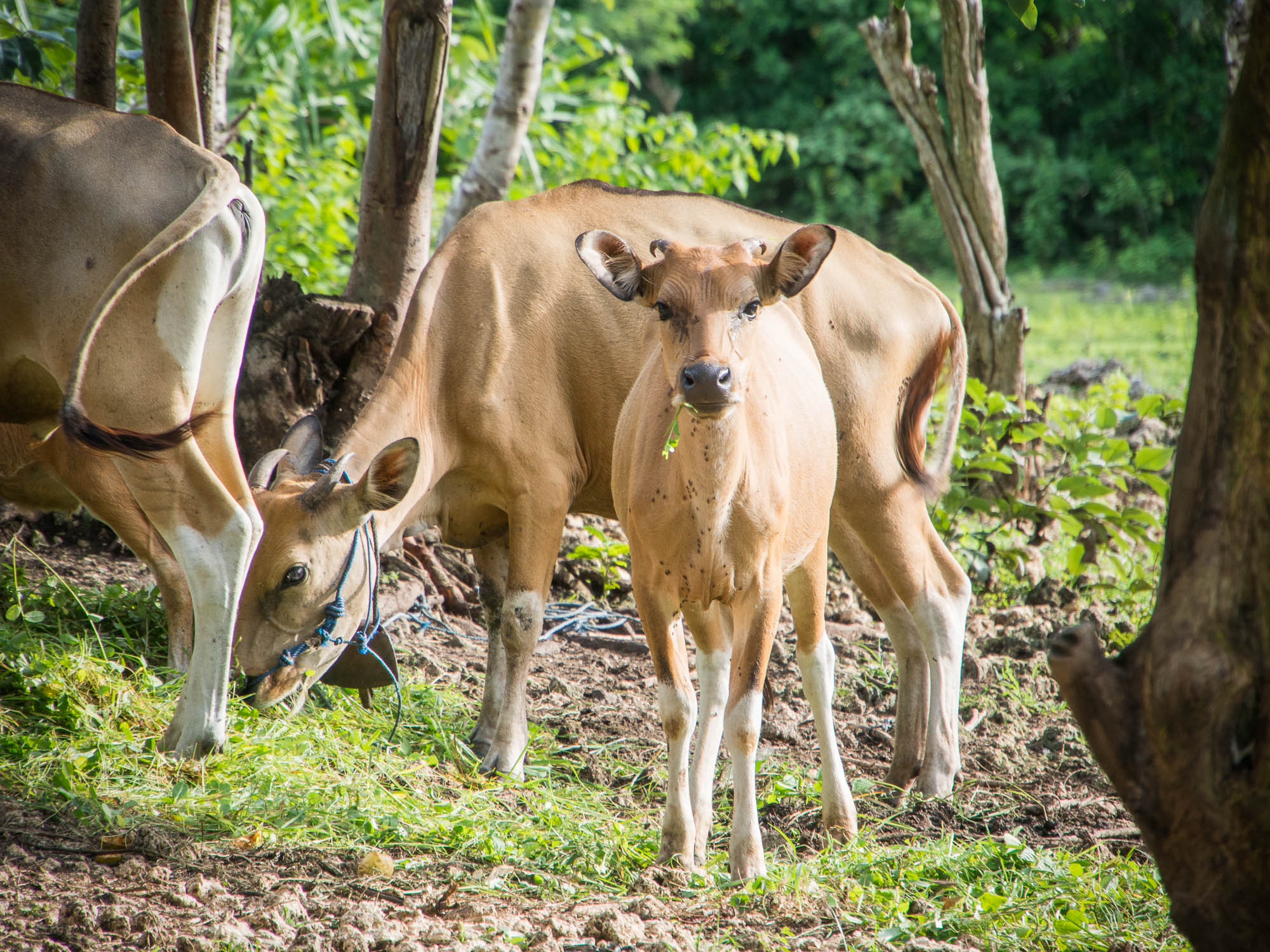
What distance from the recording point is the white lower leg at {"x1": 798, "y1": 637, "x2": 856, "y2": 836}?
4238mm

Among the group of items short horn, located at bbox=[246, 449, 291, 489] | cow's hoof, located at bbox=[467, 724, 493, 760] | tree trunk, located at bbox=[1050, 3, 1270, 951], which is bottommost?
cow's hoof, located at bbox=[467, 724, 493, 760]

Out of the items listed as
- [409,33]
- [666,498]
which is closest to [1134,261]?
[409,33]

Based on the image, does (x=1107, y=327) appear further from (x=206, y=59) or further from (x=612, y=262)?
(x=612, y=262)

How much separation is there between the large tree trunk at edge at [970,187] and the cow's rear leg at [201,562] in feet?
17.4

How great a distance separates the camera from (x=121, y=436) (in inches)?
161

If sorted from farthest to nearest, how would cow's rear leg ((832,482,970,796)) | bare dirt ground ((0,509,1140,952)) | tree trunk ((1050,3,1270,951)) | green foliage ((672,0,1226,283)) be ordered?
green foliage ((672,0,1226,283)), cow's rear leg ((832,482,970,796)), bare dirt ground ((0,509,1140,952)), tree trunk ((1050,3,1270,951))

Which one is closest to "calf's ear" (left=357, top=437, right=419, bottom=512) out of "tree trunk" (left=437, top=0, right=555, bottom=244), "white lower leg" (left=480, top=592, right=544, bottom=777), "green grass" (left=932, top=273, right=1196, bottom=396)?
"white lower leg" (left=480, top=592, right=544, bottom=777)

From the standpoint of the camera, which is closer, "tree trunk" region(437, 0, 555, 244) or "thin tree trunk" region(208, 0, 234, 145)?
"thin tree trunk" region(208, 0, 234, 145)

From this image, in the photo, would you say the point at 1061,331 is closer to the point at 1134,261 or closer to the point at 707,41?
the point at 1134,261

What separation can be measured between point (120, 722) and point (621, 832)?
79.6 inches

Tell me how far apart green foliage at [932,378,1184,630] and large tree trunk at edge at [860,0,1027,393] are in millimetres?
406

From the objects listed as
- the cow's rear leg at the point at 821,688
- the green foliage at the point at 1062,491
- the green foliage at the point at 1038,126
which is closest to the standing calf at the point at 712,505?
the cow's rear leg at the point at 821,688

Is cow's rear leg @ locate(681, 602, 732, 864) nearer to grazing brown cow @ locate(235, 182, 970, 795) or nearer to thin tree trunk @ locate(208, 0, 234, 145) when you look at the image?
grazing brown cow @ locate(235, 182, 970, 795)

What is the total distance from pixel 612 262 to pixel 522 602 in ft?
5.52
